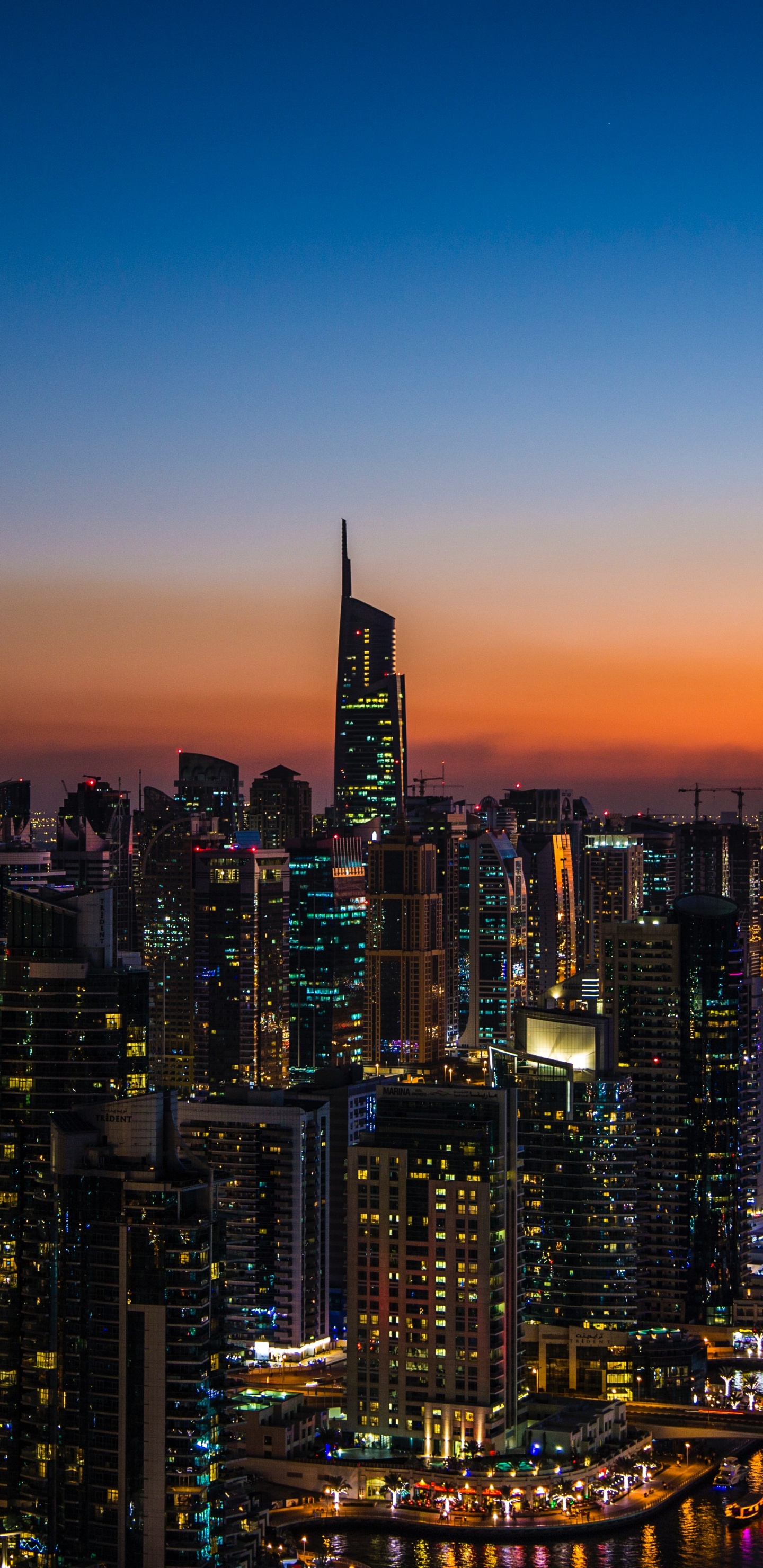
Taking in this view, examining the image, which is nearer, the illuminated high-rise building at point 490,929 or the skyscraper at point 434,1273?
the skyscraper at point 434,1273

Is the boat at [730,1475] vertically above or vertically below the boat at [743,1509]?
above

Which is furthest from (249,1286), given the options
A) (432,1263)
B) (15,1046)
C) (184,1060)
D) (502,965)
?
(502,965)

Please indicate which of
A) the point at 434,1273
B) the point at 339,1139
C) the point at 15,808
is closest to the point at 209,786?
the point at 15,808

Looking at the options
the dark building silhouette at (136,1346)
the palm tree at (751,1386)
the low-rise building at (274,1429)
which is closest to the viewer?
the dark building silhouette at (136,1346)

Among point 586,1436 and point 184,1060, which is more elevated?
point 184,1060

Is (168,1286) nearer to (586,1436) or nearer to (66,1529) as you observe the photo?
(66,1529)

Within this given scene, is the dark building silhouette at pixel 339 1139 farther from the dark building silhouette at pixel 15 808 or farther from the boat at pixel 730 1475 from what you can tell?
the dark building silhouette at pixel 15 808

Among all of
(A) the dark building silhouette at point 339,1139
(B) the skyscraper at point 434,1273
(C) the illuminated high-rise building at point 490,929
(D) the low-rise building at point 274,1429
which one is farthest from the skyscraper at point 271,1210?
(C) the illuminated high-rise building at point 490,929
